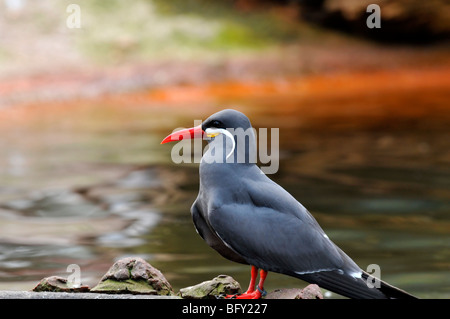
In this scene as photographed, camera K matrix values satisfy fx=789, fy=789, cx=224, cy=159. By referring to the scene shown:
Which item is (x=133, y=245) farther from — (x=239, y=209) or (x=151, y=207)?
(x=239, y=209)

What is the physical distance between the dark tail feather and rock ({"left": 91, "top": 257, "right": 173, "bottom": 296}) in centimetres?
85

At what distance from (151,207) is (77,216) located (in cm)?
82

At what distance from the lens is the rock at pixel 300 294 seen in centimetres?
386

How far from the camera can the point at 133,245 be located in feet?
23.5

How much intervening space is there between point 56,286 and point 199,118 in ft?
28.4

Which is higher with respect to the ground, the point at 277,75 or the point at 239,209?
the point at 277,75

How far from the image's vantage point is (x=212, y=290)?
159 inches

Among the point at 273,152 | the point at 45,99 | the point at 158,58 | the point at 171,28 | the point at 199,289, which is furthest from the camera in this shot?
the point at 171,28

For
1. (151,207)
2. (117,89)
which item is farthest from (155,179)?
(117,89)

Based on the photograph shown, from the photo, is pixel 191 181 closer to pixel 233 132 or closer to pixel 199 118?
pixel 199 118

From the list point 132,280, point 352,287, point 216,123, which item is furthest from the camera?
point 132,280

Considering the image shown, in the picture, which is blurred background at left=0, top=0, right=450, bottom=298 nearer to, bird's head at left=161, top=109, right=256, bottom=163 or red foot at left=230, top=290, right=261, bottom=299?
red foot at left=230, top=290, right=261, bottom=299

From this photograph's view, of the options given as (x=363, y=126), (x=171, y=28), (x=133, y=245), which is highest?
(x=171, y=28)

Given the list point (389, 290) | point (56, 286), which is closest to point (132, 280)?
point (56, 286)
